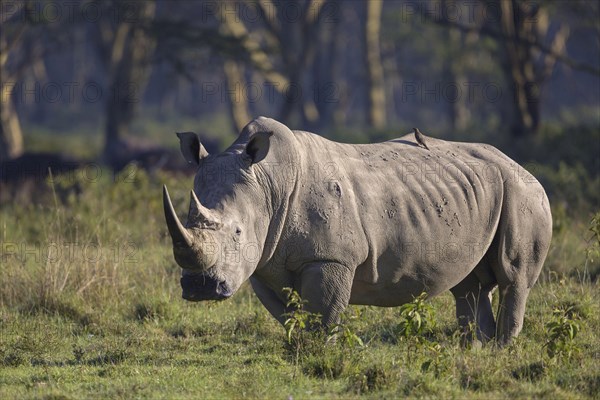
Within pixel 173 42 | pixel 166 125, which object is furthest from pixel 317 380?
pixel 166 125

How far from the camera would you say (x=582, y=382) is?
6.18 m

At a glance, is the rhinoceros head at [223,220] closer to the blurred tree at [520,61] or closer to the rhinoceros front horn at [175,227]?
the rhinoceros front horn at [175,227]

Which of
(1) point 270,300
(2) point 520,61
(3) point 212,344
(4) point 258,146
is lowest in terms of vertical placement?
(3) point 212,344

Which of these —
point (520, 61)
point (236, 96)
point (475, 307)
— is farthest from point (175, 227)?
point (236, 96)

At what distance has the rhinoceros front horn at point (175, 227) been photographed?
5766 mm

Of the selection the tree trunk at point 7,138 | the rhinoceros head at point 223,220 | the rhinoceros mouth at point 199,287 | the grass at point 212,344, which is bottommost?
the tree trunk at point 7,138

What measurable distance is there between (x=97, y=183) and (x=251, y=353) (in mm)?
8467

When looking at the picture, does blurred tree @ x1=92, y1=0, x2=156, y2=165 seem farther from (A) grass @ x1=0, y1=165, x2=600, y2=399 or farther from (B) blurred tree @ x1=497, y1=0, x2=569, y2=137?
(A) grass @ x1=0, y1=165, x2=600, y2=399

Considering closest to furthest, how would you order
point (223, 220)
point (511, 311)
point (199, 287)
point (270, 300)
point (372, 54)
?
point (199, 287), point (223, 220), point (270, 300), point (511, 311), point (372, 54)

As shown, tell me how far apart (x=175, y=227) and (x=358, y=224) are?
1.35 m

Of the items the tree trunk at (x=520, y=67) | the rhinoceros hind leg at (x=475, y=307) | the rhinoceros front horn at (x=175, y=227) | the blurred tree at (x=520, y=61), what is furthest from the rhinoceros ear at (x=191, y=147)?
the tree trunk at (x=520, y=67)

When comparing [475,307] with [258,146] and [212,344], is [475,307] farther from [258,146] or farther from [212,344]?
[258,146]

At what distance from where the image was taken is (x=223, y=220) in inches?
246

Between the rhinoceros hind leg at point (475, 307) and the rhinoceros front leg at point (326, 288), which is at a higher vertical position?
the rhinoceros front leg at point (326, 288)
